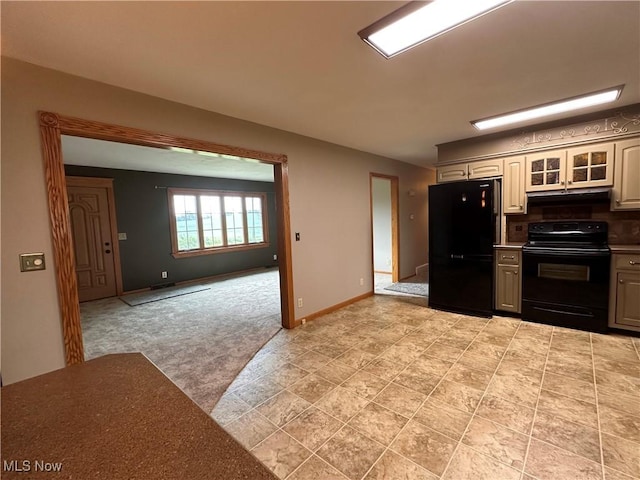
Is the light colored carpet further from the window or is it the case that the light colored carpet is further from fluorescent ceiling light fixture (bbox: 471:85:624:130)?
fluorescent ceiling light fixture (bbox: 471:85:624:130)

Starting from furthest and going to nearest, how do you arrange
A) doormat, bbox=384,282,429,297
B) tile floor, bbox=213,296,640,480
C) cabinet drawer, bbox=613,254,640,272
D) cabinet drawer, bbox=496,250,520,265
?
doormat, bbox=384,282,429,297, cabinet drawer, bbox=496,250,520,265, cabinet drawer, bbox=613,254,640,272, tile floor, bbox=213,296,640,480

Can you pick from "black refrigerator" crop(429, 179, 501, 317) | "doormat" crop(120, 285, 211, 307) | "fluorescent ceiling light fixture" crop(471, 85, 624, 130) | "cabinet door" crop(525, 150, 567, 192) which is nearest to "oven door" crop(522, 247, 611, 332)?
"black refrigerator" crop(429, 179, 501, 317)

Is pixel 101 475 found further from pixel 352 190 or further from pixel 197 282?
pixel 197 282

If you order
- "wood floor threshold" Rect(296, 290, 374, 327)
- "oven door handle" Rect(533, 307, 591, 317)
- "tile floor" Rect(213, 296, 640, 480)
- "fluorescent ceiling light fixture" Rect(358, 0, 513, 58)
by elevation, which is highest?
"fluorescent ceiling light fixture" Rect(358, 0, 513, 58)

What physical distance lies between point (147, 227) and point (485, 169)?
20.2ft

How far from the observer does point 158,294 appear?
5.44 metres

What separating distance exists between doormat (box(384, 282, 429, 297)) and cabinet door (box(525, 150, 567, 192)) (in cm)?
220

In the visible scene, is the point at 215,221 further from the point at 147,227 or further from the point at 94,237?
the point at 94,237

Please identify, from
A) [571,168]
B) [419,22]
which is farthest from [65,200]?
[571,168]

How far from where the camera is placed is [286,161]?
3375 millimetres

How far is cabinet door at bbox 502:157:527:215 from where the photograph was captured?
359 centimetres

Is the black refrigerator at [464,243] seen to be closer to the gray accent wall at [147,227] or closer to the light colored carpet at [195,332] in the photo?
the light colored carpet at [195,332]

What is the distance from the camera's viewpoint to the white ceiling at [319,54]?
145cm

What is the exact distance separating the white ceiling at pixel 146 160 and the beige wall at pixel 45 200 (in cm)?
63
